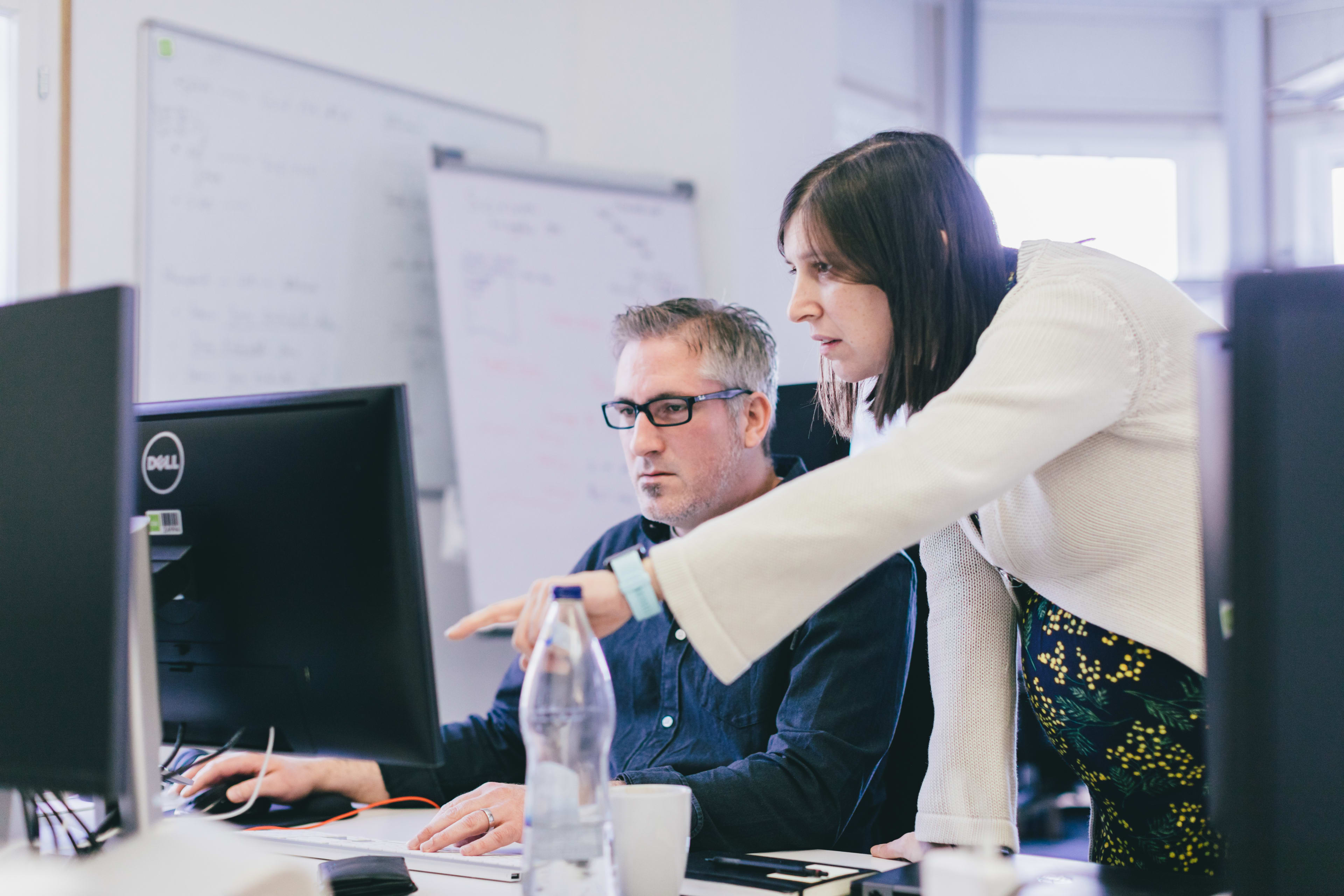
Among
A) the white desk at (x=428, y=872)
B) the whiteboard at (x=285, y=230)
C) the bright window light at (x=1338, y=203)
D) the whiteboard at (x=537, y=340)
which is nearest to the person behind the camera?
the white desk at (x=428, y=872)

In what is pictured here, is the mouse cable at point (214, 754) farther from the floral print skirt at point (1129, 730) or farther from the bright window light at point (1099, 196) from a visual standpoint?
the bright window light at point (1099, 196)

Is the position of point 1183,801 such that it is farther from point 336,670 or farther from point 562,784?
point 336,670

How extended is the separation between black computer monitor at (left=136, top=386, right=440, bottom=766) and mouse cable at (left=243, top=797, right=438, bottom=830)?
0.15 meters

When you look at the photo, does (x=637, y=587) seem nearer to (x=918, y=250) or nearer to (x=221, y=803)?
(x=918, y=250)

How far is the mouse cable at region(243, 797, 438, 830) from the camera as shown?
4.14 feet

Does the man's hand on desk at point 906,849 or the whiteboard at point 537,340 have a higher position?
the whiteboard at point 537,340

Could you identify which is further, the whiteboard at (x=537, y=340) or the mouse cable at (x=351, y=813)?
the whiteboard at (x=537, y=340)

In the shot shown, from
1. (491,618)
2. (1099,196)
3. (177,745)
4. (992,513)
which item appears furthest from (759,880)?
(1099,196)

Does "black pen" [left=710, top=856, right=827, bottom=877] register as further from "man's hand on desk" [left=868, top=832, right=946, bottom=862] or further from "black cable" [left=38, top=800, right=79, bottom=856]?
"black cable" [left=38, top=800, right=79, bottom=856]

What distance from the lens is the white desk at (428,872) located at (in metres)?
1.00

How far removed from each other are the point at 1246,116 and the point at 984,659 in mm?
3422

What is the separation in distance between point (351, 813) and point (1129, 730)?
88 centimetres

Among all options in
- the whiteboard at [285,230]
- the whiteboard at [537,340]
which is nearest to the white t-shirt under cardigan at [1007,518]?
the whiteboard at [285,230]

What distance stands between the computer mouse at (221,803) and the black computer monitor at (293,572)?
138 mm
